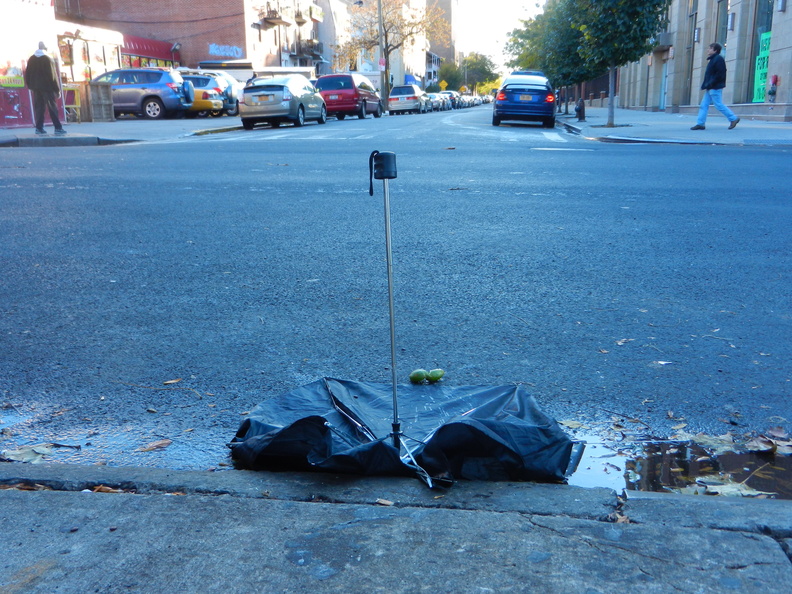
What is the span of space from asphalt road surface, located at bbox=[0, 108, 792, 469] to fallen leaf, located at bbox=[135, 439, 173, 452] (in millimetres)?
23

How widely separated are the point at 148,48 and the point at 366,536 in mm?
41792

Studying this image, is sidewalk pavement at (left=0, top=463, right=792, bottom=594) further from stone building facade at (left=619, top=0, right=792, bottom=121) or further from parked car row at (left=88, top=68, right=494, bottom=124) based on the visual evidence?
stone building facade at (left=619, top=0, right=792, bottom=121)

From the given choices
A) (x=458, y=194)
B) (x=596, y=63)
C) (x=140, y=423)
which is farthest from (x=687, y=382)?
(x=596, y=63)

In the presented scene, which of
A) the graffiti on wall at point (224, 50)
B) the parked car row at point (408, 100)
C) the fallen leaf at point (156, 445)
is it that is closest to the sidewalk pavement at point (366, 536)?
the fallen leaf at point (156, 445)

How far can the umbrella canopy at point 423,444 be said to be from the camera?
91.7 inches

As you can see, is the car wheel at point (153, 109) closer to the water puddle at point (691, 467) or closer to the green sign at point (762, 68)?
the green sign at point (762, 68)

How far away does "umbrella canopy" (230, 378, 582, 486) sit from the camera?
91.7 inches

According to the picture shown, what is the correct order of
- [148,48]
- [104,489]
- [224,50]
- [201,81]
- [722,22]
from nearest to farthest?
[104,489]
[722,22]
[201,81]
[148,48]
[224,50]

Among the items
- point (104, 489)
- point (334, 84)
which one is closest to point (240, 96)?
point (334, 84)

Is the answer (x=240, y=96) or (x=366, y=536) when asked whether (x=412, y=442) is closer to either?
(x=366, y=536)

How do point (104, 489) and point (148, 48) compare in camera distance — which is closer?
point (104, 489)

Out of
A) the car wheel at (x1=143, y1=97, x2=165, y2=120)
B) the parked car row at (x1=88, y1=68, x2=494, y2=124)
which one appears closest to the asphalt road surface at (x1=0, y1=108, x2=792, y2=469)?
the parked car row at (x1=88, y1=68, x2=494, y2=124)

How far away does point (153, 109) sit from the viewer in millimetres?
26781

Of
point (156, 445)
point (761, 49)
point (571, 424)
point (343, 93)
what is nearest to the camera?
point (156, 445)
